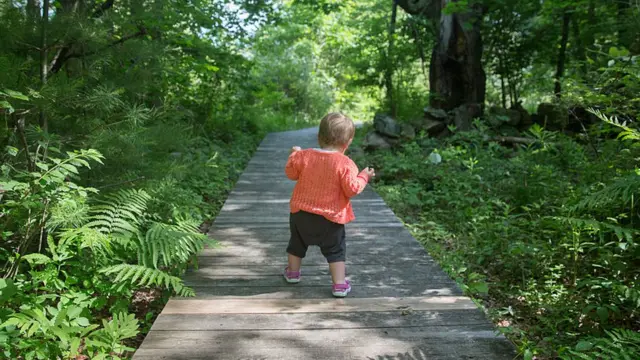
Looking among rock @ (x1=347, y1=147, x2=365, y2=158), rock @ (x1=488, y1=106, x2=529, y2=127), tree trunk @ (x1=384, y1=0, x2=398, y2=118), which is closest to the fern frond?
rock @ (x1=347, y1=147, x2=365, y2=158)

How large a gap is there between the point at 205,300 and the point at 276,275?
0.67 meters

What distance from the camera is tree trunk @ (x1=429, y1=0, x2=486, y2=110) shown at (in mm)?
10836

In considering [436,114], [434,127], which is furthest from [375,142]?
[436,114]

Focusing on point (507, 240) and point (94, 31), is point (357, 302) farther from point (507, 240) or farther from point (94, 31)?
point (94, 31)

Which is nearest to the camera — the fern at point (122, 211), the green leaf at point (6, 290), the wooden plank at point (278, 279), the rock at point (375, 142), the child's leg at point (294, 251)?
the green leaf at point (6, 290)

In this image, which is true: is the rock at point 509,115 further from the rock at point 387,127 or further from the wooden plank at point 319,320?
the wooden plank at point 319,320

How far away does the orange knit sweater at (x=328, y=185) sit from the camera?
342cm

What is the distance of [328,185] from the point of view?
3.45m

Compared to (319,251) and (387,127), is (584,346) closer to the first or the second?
(319,251)

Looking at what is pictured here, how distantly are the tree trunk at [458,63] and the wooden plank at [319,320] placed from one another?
8.71 m

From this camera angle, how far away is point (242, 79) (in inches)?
464

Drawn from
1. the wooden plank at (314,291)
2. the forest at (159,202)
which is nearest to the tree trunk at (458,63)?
the forest at (159,202)

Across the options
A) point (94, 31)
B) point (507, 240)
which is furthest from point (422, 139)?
point (94, 31)

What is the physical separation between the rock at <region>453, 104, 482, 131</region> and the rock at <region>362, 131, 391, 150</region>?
1660 mm
